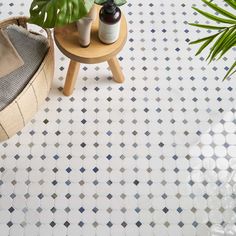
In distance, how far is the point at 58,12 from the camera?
5.04 ft

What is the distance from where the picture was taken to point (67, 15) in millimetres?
1519

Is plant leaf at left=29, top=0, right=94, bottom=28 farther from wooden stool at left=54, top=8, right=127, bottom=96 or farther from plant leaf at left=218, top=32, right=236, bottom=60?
plant leaf at left=218, top=32, right=236, bottom=60

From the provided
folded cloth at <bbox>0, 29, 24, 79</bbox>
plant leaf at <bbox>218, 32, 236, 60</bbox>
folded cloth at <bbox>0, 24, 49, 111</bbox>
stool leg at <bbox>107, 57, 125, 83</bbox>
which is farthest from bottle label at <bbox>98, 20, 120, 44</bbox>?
plant leaf at <bbox>218, 32, 236, 60</bbox>

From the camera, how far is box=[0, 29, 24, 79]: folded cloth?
5.87ft

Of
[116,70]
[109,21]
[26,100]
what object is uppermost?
[109,21]

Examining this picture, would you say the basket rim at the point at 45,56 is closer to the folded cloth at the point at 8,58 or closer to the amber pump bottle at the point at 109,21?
the folded cloth at the point at 8,58

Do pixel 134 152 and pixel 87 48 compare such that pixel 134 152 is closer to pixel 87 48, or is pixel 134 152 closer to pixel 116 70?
pixel 116 70

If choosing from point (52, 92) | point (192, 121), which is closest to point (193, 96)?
point (192, 121)

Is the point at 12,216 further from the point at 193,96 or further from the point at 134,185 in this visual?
the point at 193,96

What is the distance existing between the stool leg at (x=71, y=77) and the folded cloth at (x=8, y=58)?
0.98ft

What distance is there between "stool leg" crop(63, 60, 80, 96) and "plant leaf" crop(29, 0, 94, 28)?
0.47m

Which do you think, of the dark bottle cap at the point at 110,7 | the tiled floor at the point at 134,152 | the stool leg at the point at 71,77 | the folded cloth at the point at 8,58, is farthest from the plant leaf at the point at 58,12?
the tiled floor at the point at 134,152

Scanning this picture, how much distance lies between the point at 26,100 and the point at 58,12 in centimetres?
49

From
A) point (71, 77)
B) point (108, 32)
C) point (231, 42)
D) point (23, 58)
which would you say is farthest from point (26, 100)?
point (231, 42)
